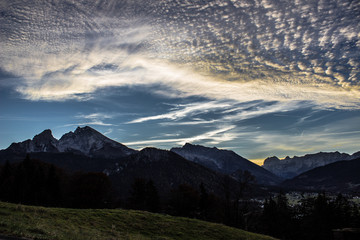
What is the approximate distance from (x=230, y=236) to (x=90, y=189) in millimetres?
63890

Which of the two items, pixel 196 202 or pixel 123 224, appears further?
pixel 196 202

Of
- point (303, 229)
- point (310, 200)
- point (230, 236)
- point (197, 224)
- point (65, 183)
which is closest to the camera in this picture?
point (230, 236)

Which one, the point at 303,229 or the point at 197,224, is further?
the point at 303,229

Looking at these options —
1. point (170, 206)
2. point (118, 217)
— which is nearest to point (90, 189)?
point (170, 206)

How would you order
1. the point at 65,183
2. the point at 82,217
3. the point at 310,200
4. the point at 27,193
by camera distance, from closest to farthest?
the point at 82,217 < the point at 27,193 < the point at 310,200 < the point at 65,183

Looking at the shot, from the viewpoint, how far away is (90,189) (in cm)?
8488

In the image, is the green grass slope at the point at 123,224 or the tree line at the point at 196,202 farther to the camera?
the tree line at the point at 196,202

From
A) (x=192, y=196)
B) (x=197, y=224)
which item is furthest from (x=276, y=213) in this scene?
(x=197, y=224)

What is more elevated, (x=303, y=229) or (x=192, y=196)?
(x=192, y=196)

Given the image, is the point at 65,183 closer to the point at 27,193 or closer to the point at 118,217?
the point at 27,193

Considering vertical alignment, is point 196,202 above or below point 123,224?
below

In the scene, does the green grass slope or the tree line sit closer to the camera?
the green grass slope

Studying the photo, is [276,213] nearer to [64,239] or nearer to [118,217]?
[118,217]

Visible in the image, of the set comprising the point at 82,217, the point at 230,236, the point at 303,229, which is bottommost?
the point at 303,229
